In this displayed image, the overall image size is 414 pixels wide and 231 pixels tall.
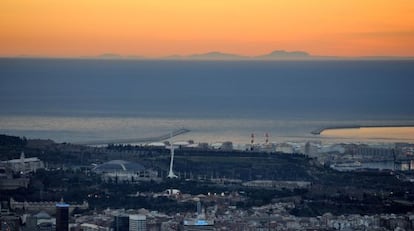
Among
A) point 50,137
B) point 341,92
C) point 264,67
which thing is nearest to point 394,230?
point 50,137

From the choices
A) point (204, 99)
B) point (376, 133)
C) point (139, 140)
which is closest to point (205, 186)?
point (139, 140)

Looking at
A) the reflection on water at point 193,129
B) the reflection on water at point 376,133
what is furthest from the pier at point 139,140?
the reflection on water at point 376,133

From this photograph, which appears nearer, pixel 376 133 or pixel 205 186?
pixel 205 186

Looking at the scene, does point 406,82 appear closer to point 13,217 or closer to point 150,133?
point 150,133

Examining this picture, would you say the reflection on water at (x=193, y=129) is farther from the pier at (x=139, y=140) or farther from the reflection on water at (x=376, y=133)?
the pier at (x=139, y=140)

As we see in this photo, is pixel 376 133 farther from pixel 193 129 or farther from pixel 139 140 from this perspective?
pixel 139 140

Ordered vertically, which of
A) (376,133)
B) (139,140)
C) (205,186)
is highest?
(376,133)
